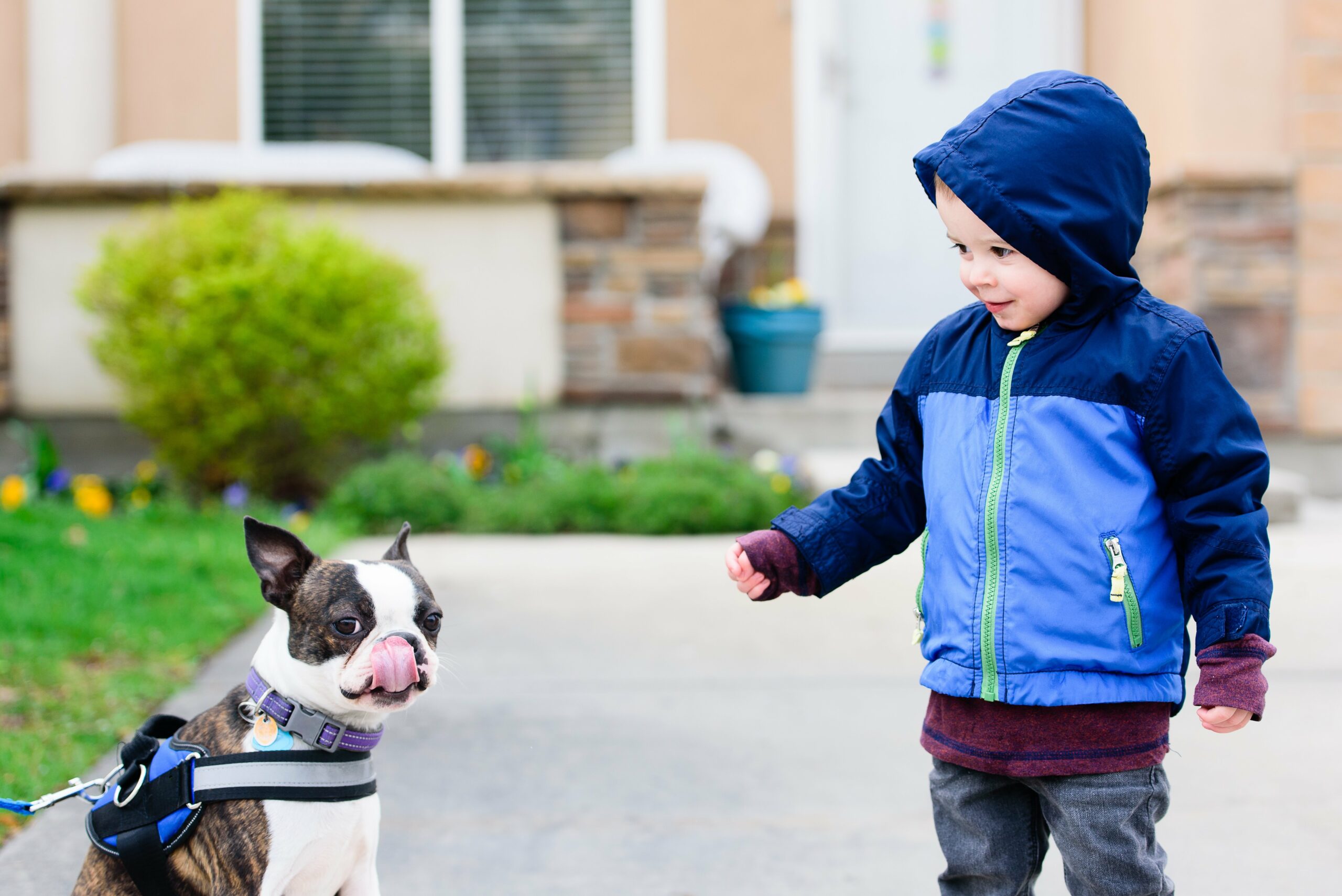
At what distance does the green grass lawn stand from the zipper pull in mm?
2263

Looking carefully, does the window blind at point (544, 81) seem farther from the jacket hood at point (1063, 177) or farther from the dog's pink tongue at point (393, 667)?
the dog's pink tongue at point (393, 667)

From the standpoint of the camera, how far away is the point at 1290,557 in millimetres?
5289

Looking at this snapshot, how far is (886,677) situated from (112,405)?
5159mm

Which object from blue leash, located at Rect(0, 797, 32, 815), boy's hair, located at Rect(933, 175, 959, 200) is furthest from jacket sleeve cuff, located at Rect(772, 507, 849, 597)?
blue leash, located at Rect(0, 797, 32, 815)

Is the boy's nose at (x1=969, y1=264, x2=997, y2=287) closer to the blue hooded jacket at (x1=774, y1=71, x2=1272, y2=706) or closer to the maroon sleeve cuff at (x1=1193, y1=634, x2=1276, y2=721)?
the blue hooded jacket at (x1=774, y1=71, x2=1272, y2=706)

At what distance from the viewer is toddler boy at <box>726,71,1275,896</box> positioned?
1.76 metres

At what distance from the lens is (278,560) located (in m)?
1.80

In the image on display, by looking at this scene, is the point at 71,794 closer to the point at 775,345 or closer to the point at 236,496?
the point at 236,496

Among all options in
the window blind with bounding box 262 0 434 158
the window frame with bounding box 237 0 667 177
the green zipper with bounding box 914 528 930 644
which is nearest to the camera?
the green zipper with bounding box 914 528 930 644

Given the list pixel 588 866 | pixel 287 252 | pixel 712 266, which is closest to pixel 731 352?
pixel 712 266

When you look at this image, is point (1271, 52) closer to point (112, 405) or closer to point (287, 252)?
point (287, 252)

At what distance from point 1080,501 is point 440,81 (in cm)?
880

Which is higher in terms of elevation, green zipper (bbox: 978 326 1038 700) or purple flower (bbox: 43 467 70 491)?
green zipper (bbox: 978 326 1038 700)

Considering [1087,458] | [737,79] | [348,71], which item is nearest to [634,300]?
[737,79]
